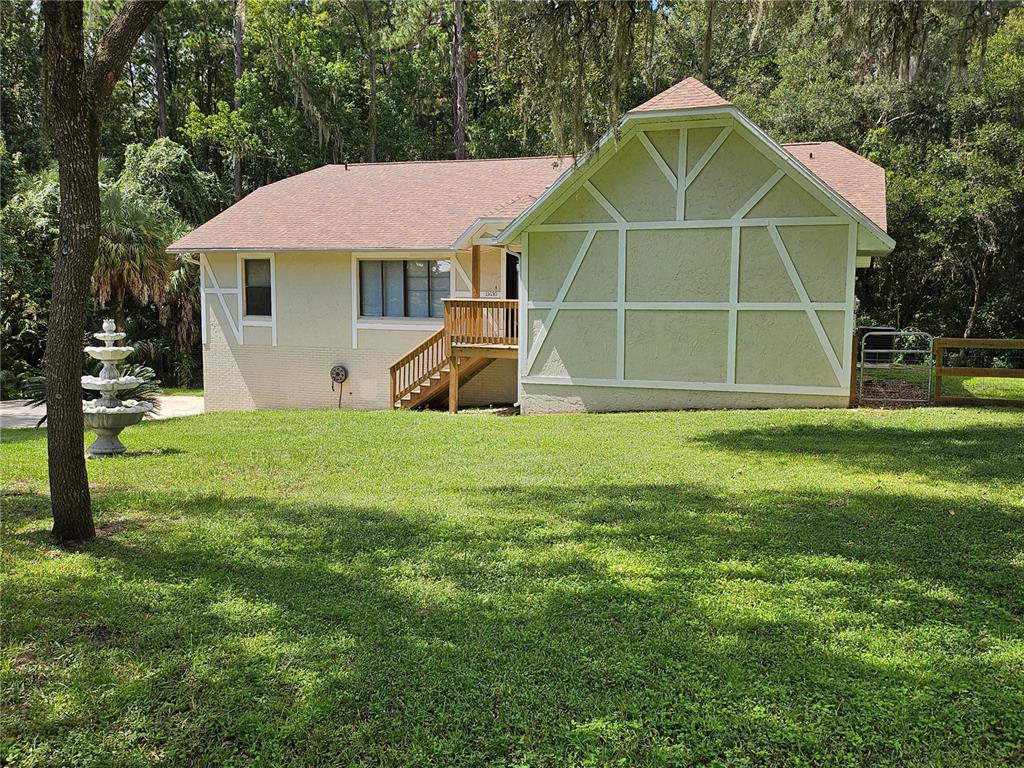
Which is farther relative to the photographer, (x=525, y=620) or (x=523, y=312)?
(x=523, y=312)

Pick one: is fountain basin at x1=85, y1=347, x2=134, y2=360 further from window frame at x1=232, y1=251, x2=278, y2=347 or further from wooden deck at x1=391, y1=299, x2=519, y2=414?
window frame at x1=232, y1=251, x2=278, y2=347

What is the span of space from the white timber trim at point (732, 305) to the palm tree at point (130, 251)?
1634 cm

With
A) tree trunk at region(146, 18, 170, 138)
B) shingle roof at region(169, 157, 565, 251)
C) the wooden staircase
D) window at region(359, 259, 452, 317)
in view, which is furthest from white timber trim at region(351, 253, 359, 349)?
tree trunk at region(146, 18, 170, 138)

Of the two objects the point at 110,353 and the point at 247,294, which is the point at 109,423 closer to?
the point at 110,353

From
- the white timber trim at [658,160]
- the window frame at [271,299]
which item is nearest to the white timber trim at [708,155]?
the white timber trim at [658,160]

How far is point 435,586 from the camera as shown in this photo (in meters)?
4.89

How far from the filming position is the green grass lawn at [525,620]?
330 cm

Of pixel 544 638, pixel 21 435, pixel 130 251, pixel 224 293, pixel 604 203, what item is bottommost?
pixel 21 435

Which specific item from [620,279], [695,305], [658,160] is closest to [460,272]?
[620,279]

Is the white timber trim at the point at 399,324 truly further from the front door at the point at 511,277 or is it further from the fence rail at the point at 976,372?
the fence rail at the point at 976,372

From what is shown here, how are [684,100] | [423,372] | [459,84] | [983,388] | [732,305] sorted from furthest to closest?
1. [459,84]
2. [983,388]
3. [423,372]
4. [732,305]
5. [684,100]

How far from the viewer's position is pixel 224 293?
19.0m

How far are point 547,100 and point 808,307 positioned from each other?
223 inches

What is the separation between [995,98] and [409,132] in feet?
64.7
